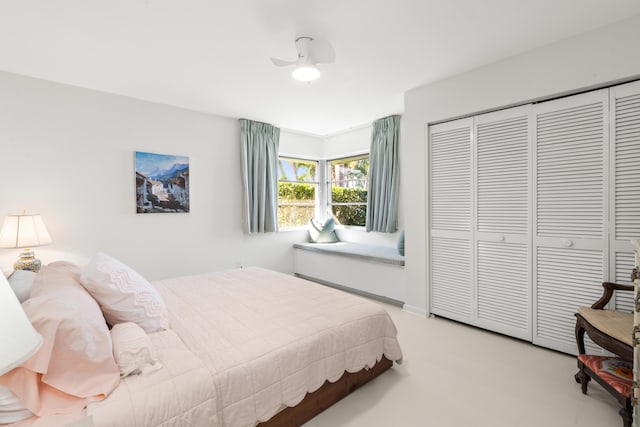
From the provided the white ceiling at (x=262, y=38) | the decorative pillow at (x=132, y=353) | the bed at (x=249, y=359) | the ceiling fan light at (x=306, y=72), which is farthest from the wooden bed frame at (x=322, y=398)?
the white ceiling at (x=262, y=38)

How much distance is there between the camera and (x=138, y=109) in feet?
11.6

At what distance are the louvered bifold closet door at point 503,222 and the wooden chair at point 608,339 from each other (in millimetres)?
577

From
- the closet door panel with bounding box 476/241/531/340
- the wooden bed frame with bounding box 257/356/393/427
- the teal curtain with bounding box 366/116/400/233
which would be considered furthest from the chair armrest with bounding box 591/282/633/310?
the teal curtain with bounding box 366/116/400/233

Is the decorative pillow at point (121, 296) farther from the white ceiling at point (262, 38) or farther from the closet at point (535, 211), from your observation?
the closet at point (535, 211)

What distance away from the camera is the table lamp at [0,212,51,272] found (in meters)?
2.59

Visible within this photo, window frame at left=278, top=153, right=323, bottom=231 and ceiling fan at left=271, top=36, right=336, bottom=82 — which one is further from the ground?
ceiling fan at left=271, top=36, right=336, bottom=82

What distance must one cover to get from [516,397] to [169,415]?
2100 millimetres

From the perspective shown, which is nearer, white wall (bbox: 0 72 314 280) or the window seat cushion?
white wall (bbox: 0 72 314 280)

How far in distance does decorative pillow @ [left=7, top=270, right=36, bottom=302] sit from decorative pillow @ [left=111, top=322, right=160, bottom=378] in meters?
0.51

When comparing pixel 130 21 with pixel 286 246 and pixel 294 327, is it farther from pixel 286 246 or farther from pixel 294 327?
pixel 286 246

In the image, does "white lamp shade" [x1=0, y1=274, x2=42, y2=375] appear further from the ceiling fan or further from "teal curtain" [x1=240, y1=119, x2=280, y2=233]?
"teal curtain" [x1=240, y1=119, x2=280, y2=233]

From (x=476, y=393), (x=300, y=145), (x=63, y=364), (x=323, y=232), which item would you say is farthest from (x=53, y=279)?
(x=300, y=145)

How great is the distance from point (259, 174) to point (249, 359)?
3.39m

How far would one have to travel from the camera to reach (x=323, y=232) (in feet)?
17.3
